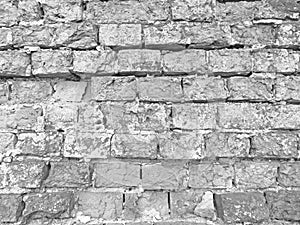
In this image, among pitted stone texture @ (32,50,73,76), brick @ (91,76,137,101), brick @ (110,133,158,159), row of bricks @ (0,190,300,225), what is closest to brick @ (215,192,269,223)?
row of bricks @ (0,190,300,225)

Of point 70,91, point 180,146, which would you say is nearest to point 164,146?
point 180,146

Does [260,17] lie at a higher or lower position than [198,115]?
higher

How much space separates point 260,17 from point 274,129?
456 mm

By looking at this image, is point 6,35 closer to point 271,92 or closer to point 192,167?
point 192,167

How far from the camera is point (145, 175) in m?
1.34

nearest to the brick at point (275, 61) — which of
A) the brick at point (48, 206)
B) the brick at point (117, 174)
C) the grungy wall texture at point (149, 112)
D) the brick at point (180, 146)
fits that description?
the grungy wall texture at point (149, 112)

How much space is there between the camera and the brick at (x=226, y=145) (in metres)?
1.35

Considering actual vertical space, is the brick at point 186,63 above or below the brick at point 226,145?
above

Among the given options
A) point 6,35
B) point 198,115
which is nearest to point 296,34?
point 198,115

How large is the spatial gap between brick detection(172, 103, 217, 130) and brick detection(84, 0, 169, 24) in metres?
0.38

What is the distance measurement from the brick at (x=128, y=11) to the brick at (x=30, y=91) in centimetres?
33

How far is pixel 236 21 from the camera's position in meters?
1.41

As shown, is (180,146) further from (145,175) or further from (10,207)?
(10,207)

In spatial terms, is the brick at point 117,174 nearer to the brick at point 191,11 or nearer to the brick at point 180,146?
the brick at point 180,146
